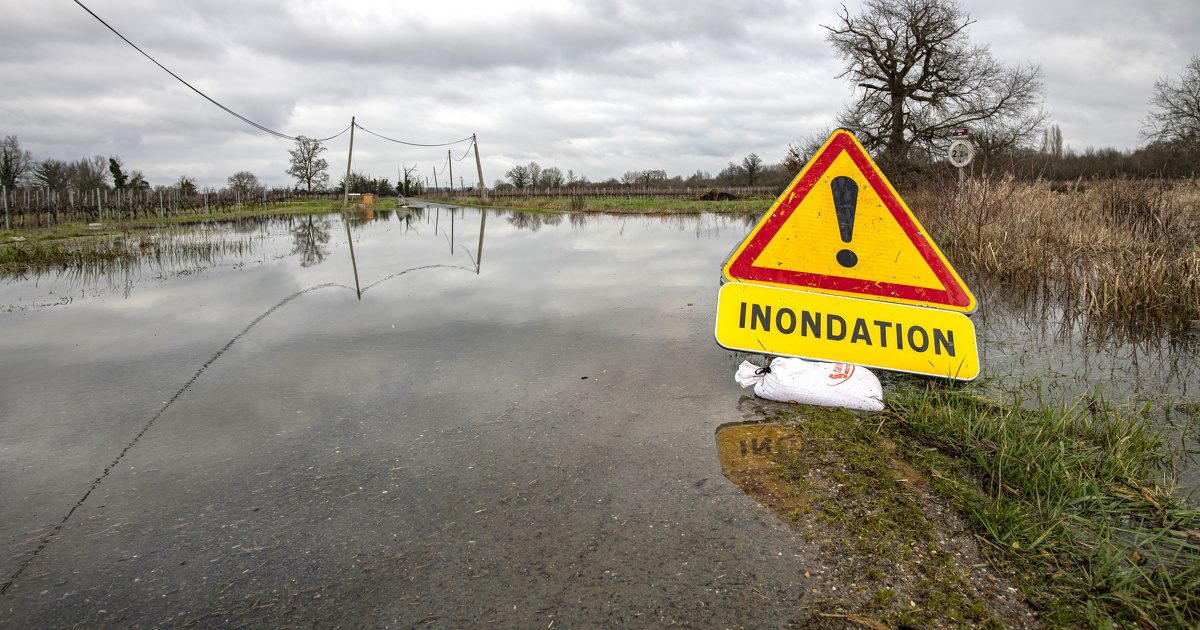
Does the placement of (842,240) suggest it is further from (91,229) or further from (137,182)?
(137,182)

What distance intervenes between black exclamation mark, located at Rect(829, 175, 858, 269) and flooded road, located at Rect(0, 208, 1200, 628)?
3.57 ft

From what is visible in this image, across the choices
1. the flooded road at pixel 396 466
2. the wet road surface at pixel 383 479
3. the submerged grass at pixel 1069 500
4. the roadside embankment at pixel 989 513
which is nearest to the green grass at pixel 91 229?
the flooded road at pixel 396 466

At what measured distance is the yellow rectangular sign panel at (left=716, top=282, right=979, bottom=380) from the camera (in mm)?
3951

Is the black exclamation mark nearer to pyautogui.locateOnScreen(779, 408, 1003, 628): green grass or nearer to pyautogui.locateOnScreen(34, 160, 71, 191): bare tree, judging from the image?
pyautogui.locateOnScreen(779, 408, 1003, 628): green grass

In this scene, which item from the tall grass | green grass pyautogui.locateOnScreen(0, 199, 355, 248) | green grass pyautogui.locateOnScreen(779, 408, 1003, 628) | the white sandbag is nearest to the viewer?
green grass pyautogui.locateOnScreen(779, 408, 1003, 628)

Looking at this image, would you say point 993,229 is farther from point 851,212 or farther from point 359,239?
point 359,239

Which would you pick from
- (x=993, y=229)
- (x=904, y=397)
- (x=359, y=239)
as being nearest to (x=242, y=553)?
(x=904, y=397)

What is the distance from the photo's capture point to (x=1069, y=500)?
2482mm

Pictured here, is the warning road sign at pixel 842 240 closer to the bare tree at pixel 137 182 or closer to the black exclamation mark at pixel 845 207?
the black exclamation mark at pixel 845 207

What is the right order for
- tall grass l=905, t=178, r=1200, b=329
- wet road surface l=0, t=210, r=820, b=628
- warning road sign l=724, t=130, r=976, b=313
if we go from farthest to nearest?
tall grass l=905, t=178, r=1200, b=329 < warning road sign l=724, t=130, r=976, b=313 < wet road surface l=0, t=210, r=820, b=628

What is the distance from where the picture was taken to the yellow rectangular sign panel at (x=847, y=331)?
3.95m

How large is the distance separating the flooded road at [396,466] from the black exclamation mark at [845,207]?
42.8 inches

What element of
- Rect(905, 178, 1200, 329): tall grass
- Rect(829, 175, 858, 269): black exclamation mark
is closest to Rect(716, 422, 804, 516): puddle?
Rect(829, 175, 858, 269): black exclamation mark

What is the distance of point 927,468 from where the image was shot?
9.27ft
